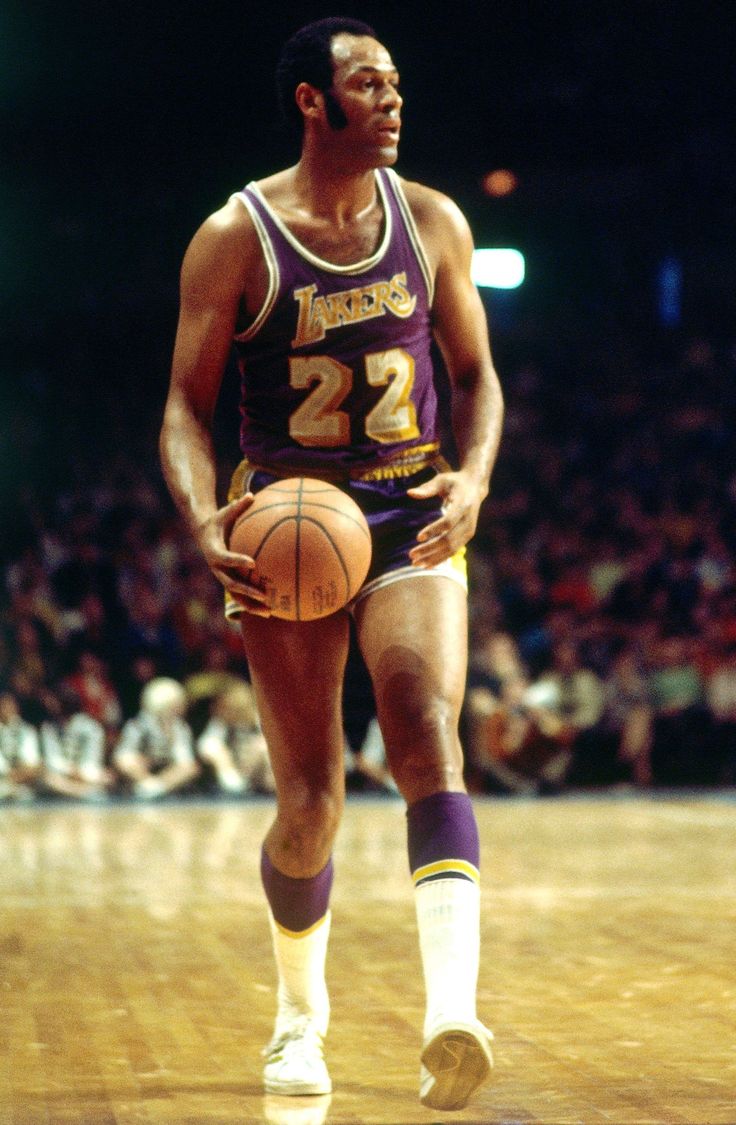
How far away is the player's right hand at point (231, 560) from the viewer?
3.06 m

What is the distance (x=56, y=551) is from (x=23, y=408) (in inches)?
124

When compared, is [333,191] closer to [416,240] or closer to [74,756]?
[416,240]

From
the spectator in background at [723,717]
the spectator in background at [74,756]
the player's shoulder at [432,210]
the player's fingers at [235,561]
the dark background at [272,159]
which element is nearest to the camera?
the player's fingers at [235,561]

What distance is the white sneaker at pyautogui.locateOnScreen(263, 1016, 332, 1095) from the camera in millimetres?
3184

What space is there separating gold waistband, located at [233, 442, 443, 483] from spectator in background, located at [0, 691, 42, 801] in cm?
838

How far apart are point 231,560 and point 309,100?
3.32ft

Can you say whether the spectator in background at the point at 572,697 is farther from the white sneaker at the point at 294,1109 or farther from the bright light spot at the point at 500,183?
the white sneaker at the point at 294,1109

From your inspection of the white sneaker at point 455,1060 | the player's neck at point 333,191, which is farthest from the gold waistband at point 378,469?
the white sneaker at point 455,1060

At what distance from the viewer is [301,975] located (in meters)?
3.46

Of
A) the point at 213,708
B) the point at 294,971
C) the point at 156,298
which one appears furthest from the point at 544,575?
the point at 294,971

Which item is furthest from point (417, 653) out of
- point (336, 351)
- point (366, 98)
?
point (366, 98)

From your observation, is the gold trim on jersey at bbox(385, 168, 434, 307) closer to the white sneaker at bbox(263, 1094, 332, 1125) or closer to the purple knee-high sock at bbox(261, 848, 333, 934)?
the purple knee-high sock at bbox(261, 848, 333, 934)

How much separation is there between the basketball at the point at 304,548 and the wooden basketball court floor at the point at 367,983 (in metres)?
0.96

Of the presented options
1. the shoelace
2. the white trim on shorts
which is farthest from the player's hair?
the shoelace
